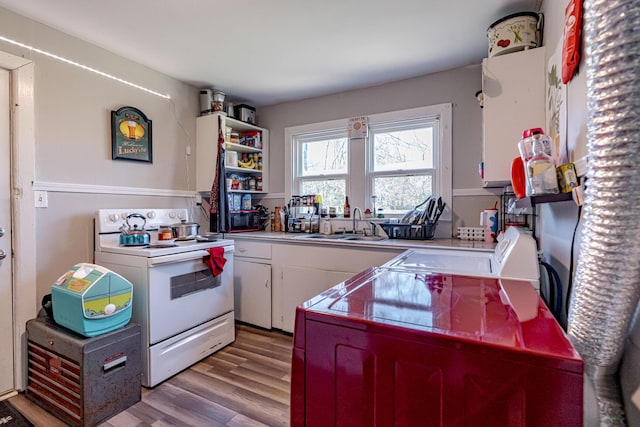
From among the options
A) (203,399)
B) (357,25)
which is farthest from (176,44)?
(203,399)

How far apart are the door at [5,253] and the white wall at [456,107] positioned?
96.3 inches

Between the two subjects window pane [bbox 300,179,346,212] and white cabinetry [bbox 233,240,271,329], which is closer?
white cabinetry [bbox 233,240,271,329]

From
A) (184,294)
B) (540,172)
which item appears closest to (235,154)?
(184,294)

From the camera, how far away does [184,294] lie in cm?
216

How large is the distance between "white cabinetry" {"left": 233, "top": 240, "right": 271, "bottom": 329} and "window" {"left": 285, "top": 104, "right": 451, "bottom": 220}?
0.84 m

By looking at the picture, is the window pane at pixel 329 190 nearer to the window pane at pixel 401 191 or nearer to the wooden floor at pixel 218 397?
the window pane at pixel 401 191

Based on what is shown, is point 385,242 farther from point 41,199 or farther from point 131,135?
point 41,199

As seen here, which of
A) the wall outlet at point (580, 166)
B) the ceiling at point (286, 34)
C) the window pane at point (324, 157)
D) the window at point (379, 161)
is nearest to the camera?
the wall outlet at point (580, 166)

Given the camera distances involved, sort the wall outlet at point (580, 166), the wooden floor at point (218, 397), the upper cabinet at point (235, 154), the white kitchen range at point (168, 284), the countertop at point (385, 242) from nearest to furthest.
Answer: the wall outlet at point (580, 166) < the wooden floor at point (218, 397) < the white kitchen range at point (168, 284) < the countertop at point (385, 242) < the upper cabinet at point (235, 154)

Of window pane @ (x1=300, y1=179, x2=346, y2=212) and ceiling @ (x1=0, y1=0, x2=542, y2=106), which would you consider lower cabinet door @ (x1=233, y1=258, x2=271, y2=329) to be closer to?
window pane @ (x1=300, y1=179, x2=346, y2=212)

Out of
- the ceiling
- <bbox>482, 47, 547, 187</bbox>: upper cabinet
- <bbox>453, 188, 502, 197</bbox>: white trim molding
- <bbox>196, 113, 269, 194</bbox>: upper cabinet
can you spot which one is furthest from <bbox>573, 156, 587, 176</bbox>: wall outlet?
<bbox>196, 113, 269, 194</bbox>: upper cabinet

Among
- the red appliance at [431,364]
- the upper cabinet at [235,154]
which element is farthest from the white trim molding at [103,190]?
the red appliance at [431,364]

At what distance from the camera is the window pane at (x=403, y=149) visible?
2.87 metres

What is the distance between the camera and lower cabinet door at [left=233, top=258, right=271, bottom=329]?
283 cm
